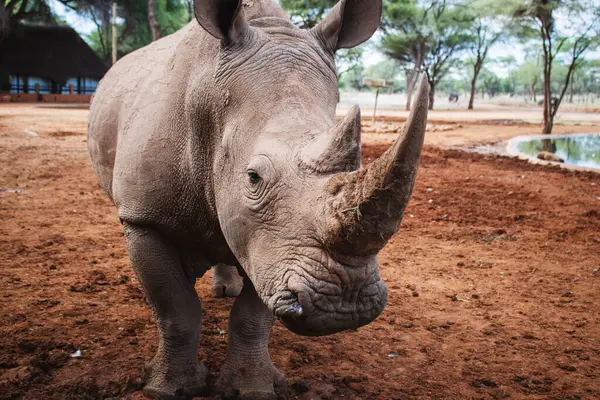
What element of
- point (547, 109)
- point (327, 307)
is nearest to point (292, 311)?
point (327, 307)

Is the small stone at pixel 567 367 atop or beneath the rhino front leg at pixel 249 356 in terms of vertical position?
beneath

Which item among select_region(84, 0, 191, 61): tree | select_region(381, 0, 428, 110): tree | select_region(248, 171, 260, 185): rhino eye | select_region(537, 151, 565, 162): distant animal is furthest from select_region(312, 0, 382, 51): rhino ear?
select_region(381, 0, 428, 110): tree

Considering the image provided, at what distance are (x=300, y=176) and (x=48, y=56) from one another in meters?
38.0

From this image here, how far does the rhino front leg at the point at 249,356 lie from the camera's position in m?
3.04

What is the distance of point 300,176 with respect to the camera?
6.50 ft

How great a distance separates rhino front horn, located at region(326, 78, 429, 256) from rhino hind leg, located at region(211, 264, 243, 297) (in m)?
2.76

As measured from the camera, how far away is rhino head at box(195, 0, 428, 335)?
1.73 metres

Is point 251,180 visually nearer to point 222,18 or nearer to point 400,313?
point 222,18

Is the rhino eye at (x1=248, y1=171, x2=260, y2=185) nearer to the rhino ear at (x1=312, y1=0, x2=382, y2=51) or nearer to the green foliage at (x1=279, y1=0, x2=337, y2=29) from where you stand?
the rhino ear at (x1=312, y1=0, x2=382, y2=51)

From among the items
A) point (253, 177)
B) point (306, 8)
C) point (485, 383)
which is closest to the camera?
point (253, 177)

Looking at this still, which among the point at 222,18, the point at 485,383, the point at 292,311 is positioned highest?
the point at 222,18

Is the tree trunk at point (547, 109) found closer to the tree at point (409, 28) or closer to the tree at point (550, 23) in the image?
the tree at point (550, 23)

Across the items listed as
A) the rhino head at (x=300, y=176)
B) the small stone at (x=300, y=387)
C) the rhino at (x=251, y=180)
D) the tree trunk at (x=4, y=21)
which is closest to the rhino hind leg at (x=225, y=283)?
the rhino at (x=251, y=180)

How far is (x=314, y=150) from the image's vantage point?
6.43 feet
